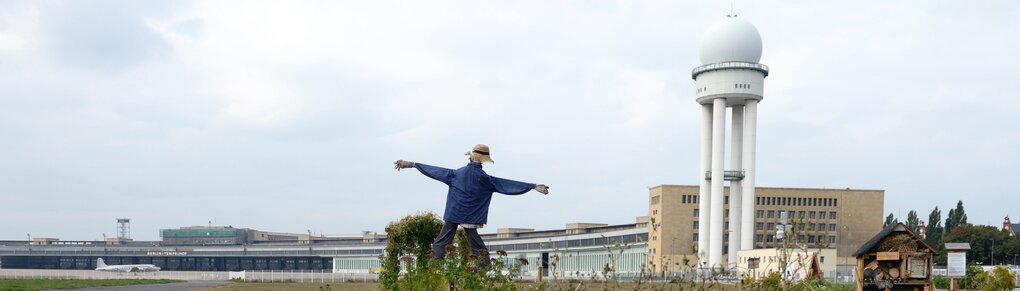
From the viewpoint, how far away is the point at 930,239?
10531cm

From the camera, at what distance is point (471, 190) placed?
12766 mm

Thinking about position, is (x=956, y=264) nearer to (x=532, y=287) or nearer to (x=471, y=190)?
(x=471, y=190)

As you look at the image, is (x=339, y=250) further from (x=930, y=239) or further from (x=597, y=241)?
(x=930, y=239)

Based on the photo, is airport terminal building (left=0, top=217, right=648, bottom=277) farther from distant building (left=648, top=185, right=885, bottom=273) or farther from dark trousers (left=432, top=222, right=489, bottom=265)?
dark trousers (left=432, top=222, right=489, bottom=265)

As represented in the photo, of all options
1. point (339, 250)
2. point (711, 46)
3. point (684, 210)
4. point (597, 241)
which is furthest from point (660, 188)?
point (339, 250)

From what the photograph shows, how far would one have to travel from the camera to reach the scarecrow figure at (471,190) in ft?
41.8

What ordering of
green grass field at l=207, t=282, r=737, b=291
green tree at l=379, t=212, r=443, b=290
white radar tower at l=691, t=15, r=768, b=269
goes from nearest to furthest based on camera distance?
green grass field at l=207, t=282, r=737, b=291 < green tree at l=379, t=212, r=443, b=290 < white radar tower at l=691, t=15, r=768, b=269

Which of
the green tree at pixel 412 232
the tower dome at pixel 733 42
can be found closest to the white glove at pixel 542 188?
the green tree at pixel 412 232

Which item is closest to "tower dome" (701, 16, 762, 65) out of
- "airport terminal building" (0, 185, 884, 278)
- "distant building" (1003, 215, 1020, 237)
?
"airport terminal building" (0, 185, 884, 278)

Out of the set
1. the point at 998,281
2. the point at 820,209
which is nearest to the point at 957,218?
the point at 820,209

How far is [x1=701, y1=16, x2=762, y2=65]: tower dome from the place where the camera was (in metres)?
70.0

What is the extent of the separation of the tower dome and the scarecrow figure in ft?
197

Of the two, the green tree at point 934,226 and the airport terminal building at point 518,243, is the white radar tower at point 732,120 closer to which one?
the airport terminal building at point 518,243

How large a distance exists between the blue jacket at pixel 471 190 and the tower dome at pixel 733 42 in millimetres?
59949
